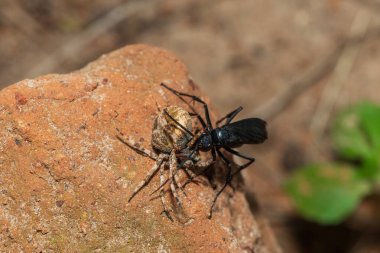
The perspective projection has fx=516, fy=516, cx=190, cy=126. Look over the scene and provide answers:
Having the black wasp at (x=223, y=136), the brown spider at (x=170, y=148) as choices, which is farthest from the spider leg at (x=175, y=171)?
the black wasp at (x=223, y=136)

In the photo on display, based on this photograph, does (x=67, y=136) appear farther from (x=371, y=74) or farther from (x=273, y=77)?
(x=371, y=74)

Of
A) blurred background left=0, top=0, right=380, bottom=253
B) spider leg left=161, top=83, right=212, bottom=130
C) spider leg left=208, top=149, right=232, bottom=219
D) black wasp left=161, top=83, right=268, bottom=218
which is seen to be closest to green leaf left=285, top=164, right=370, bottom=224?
blurred background left=0, top=0, right=380, bottom=253

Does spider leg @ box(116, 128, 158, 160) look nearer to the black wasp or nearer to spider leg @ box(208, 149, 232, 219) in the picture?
the black wasp

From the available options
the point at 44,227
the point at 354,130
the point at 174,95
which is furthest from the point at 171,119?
the point at 354,130

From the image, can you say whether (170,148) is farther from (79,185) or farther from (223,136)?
(79,185)

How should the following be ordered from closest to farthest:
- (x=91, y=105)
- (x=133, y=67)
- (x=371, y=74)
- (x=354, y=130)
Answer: (x=91, y=105), (x=133, y=67), (x=354, y=130), (x=371, y=74)

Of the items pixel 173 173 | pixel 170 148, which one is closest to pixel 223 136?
pixel 170 148
